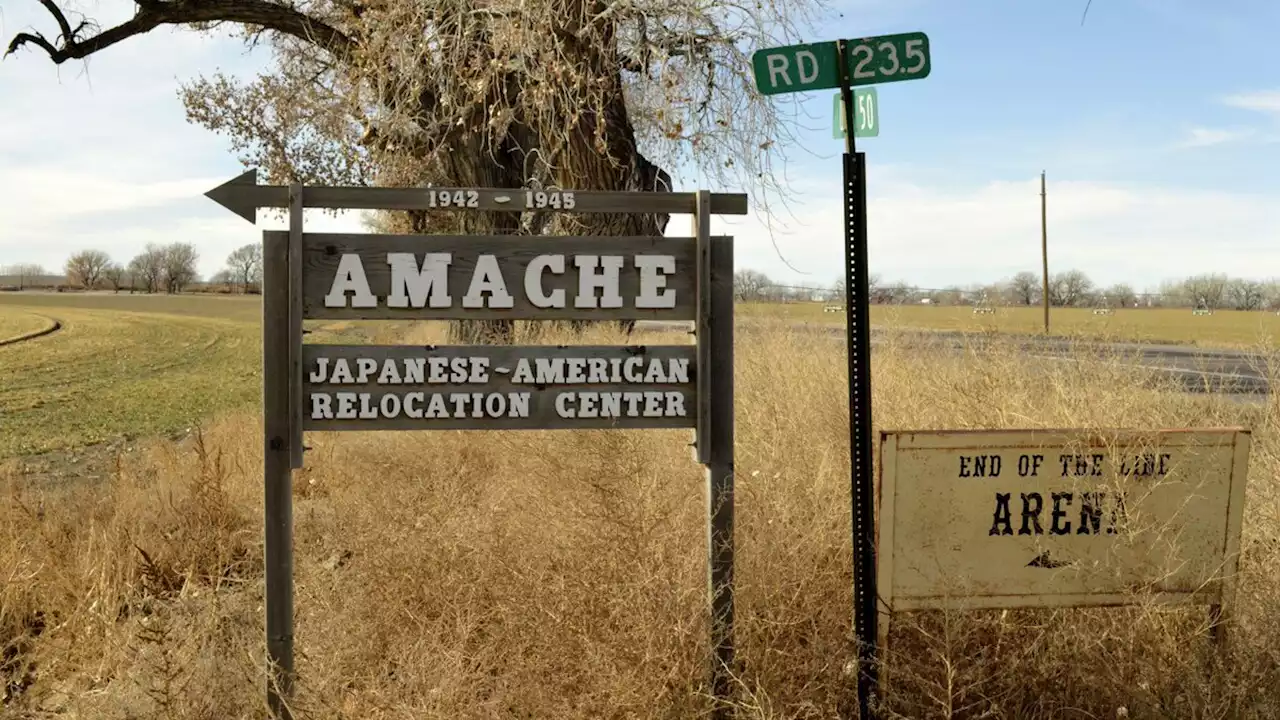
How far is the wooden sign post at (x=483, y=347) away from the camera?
10.9 feet

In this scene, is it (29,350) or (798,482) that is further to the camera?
(29,350)

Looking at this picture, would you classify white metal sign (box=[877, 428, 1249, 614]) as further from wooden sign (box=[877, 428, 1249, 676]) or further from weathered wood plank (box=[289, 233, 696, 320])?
weathered wood plank (box=[289, 233, 696, 320])

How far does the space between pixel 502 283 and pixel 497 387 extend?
15.1 inches

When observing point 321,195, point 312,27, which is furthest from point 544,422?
point 312,27

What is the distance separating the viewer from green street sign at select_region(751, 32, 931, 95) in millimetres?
3164

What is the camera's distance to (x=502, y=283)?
337cm

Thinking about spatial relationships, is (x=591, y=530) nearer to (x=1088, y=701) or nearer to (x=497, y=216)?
(x=1088, y=701)

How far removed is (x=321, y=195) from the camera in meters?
3.40

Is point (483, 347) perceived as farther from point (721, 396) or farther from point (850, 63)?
point (850, 63)

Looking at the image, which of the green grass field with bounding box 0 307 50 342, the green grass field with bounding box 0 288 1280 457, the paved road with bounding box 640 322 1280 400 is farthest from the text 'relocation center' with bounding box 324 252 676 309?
the green grass field with bounding box 0 307 50 342

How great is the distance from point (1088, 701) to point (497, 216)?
7.07m

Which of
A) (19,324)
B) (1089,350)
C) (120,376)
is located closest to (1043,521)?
(1089,350)

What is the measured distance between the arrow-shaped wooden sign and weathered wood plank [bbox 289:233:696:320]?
0.14 m

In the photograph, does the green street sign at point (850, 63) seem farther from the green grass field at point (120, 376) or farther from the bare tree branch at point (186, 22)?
the bare tree branch at point (186, 22)
